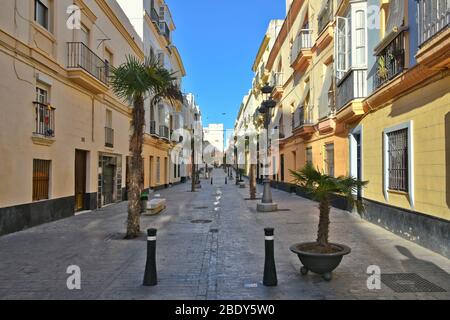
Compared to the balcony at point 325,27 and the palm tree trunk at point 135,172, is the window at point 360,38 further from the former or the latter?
the palm tree trunk at point 135,172

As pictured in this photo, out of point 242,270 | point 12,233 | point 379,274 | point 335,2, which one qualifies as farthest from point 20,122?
point 335,2

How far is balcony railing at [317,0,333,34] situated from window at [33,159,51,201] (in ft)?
37.6

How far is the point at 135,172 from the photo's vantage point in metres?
9.40

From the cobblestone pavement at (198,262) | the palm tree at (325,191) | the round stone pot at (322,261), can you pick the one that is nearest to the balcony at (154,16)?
the cobblestone pavement at (198,262)

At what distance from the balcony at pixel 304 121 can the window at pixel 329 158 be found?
2.09 metres

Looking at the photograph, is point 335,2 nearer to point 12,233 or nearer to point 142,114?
point 142,114

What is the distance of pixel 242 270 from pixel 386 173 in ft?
18.6

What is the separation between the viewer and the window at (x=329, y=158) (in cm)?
1628

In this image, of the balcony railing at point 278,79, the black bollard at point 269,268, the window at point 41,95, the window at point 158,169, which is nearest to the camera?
the black bollard at point 269,268

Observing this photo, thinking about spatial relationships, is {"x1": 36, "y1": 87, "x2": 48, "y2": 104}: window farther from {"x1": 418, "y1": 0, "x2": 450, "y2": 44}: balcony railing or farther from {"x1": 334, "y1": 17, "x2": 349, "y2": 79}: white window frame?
{"x1": 418, "y1": 0, "x2": 450, "y2": 44}: balcony railing

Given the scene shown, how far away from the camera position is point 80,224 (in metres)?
11.6

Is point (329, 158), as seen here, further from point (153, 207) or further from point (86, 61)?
point (86, 61)

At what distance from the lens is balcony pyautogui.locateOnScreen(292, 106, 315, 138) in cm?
1903

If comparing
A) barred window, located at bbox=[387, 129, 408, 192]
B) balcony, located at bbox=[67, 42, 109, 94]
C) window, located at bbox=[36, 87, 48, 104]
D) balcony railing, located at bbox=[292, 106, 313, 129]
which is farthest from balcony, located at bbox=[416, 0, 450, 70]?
balcony railing, located at bbox=[292, 106, 313, 129]
